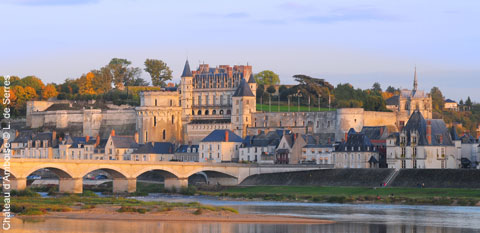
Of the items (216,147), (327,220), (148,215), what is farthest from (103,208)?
(216,147)

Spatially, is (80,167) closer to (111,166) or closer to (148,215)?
(111,166)

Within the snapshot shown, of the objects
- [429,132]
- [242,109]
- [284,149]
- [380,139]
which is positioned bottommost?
[284,149]

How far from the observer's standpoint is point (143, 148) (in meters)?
96.1

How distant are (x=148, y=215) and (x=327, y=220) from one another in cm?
991

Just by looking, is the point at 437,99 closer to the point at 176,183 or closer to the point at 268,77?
the point at 268,77

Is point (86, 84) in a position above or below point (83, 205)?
above

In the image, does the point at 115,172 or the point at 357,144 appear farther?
the point at 357,144

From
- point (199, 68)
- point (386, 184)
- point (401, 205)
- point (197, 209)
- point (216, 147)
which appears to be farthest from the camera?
point (199, 68)

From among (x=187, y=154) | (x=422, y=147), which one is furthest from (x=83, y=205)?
(x=187, y=154)

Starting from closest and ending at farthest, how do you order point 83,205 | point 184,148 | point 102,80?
point 83,205
point 184,148
point 102,80

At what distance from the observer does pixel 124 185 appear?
78438mm

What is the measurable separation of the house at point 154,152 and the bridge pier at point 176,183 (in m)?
13.4

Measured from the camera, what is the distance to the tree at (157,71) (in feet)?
440

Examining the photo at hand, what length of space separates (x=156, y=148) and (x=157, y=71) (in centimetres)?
3918
